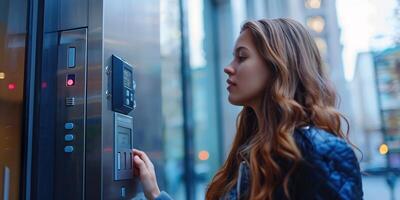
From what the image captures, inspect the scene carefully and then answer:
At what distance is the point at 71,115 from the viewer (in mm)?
1303

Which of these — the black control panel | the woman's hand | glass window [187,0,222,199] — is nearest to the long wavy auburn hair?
the woman's hand

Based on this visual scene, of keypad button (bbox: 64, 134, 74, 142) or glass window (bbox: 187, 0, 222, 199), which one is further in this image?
glass window (bbox: 187, 0, 222, 199)

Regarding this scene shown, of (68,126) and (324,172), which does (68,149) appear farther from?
(324,172)

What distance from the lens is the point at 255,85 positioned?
1.13m

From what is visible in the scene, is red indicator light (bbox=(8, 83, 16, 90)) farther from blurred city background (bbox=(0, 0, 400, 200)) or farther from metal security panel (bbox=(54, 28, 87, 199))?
blurred city background (bbox=(0, 0, 400, 200))

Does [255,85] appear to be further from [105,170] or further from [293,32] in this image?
[105,170]

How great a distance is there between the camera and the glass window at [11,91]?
1201 millimetres

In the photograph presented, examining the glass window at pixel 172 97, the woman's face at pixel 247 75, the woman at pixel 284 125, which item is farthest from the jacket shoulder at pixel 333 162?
the glass window at pixel 172 97

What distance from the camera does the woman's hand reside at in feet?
4.71

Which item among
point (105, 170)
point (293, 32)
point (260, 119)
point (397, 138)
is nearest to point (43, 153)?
point (105, 170)

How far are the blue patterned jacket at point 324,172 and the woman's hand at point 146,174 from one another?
589 mm

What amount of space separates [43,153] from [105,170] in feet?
0.66

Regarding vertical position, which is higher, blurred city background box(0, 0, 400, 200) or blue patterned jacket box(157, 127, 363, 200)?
blurred city background box(0, 0, 400, 200)

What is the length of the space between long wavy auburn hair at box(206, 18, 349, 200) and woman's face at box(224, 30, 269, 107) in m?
0.02
